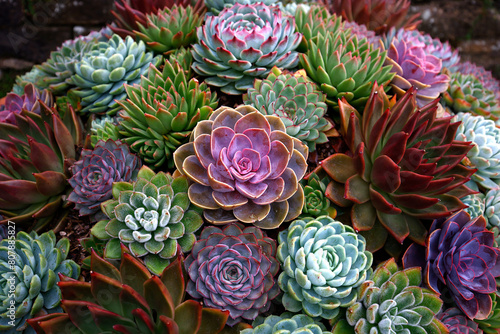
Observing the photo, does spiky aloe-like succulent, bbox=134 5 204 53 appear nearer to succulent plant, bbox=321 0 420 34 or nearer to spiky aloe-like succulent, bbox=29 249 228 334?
succulent plant, bbox=321 0 420 34

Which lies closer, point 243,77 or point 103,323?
Answer: point 103,323

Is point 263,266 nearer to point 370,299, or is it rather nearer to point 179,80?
point 370,299

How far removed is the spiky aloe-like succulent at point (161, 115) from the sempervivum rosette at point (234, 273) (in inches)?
20.2

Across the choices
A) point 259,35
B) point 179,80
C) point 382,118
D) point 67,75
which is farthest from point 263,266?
point 67,75

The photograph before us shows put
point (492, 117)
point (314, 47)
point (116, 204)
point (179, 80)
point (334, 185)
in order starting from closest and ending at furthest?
point (116, 204), point (334, 185), point (179, 80), point (314, 47), point (492, 117)

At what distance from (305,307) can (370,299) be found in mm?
246

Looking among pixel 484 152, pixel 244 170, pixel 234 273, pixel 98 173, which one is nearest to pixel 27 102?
pixel 98 173

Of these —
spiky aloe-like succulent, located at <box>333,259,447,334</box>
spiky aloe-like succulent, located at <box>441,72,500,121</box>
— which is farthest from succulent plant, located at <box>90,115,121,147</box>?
spiky aloe-like succulent, located at <box>441,72,500,121</box>

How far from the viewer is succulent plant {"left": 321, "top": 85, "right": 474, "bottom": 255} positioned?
1.41m

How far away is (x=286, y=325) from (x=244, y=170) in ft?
1.94

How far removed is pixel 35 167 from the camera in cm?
157

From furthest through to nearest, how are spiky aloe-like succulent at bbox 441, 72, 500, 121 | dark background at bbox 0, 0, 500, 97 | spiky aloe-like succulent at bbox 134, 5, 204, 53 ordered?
dark background at bbox 0, 0, 500, 97, spiky aloe-like succulent at bbox 441, 72, 500, 121, spiky aloe-like succulent at bbox 134, 5, 204, 53

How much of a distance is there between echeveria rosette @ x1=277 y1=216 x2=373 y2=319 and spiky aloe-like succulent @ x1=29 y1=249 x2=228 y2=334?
29 centimetres

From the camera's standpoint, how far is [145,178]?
1.44 metres
